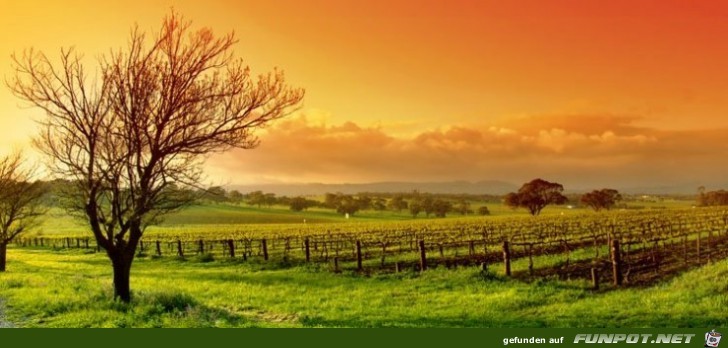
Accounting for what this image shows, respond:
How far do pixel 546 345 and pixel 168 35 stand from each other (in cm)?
1793

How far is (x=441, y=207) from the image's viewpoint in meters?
153

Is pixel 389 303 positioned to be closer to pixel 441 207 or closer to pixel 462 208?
pixel 462 208

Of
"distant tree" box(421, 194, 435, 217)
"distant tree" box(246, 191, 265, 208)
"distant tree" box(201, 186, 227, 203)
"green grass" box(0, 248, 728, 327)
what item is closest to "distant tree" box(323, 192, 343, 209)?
"distant tree" box(246, 191, 265, 208)

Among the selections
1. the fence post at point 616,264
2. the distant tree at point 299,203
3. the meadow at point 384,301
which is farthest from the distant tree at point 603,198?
the fence post at point 616,264

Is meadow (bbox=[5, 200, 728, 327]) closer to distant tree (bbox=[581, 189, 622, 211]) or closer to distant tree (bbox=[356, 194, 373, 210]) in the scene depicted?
distant tree (bbox=[581, 189, 622, 211])

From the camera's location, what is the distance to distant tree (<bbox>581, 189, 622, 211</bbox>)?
475ft

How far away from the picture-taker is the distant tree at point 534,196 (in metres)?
142

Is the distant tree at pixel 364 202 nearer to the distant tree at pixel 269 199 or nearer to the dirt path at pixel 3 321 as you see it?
the distant tree at pixel 269 199

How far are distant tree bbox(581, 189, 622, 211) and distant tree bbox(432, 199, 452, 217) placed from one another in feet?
113

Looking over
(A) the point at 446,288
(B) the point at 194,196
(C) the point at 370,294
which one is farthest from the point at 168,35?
(A) the point at 446,288

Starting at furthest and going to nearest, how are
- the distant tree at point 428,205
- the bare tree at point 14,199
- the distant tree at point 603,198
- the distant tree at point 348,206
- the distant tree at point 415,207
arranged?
the distant tree at point 348,206 → the distant tree at point 415,207 → the distant tree at point 428,205 → the distant tree at point 603,198 → the bare tree at point 14,199

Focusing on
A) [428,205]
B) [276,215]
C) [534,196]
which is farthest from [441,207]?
[276,215]

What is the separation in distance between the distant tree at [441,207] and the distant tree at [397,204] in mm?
12918

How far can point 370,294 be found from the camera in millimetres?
26938
